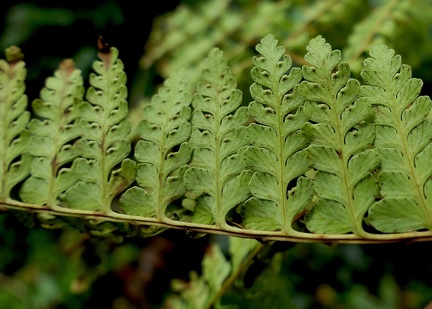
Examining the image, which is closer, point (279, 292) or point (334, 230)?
point (334, 230)

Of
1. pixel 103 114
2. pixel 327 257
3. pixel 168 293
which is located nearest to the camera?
pixel 103 114

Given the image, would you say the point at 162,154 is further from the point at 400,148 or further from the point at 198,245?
the point at 198,245

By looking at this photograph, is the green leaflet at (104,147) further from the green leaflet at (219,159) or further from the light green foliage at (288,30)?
the light green foliage at (288,30)

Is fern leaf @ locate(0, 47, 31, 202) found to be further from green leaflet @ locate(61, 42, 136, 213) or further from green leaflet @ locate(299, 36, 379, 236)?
green leaflet @ locate(299, 36, 379, 236)

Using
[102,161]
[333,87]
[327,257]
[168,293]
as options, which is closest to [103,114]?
[102,161]

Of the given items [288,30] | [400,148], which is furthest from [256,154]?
[288,30]

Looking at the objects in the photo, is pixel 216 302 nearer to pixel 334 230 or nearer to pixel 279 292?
pixel 279 292

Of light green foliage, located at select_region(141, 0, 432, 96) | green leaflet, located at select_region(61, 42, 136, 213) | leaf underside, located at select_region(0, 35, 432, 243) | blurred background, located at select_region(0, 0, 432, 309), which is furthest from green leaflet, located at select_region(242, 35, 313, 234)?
blurred background, located at select_region(0, 0, 432, 309)
